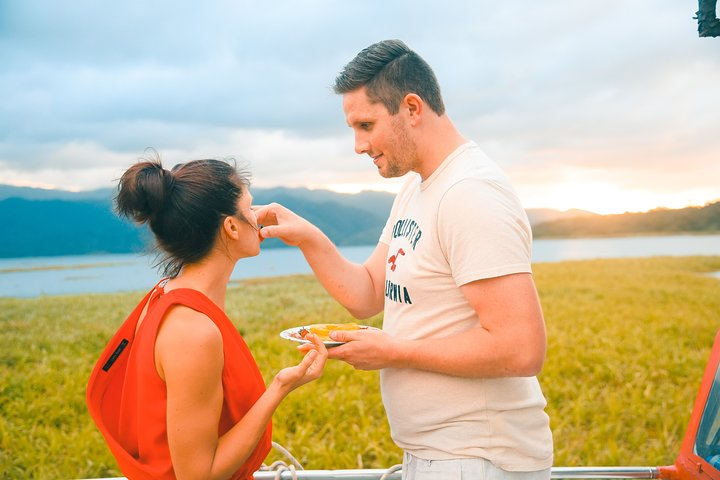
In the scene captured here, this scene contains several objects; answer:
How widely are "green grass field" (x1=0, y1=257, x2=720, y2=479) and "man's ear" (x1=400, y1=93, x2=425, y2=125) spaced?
3.24m

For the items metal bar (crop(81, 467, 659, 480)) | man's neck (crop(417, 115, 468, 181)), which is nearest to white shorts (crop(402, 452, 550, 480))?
metal bar (crop(81, 467, 659, 480))

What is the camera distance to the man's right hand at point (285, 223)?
241cm

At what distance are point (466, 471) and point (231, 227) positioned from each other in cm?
104

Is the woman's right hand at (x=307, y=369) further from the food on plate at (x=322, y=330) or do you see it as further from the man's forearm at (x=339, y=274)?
the man's forearm at (x=339, y=274)

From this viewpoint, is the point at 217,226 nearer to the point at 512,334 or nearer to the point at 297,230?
the point at 297,230

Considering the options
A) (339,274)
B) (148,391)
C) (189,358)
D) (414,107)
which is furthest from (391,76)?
(148,391)

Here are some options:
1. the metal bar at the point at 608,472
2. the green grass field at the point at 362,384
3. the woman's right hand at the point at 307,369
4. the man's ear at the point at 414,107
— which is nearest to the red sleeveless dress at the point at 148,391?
the woman's right hand at the point at 307,369

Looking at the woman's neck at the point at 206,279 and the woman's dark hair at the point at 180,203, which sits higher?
the woman's dark hair at the point at 180,203

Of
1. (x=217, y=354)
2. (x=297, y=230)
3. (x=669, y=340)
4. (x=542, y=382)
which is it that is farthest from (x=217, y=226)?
(x=669, y=340)

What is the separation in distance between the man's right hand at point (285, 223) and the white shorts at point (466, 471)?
102 centimetres

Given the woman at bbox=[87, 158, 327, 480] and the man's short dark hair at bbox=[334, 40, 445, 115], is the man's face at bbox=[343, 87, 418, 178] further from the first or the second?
the woman at bbox=[87, 158, 327, 480]

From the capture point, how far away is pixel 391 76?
206 centimetres

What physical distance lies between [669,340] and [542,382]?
2.84 meters

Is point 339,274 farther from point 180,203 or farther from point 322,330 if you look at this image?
point 180,203
